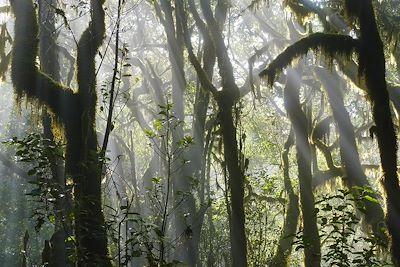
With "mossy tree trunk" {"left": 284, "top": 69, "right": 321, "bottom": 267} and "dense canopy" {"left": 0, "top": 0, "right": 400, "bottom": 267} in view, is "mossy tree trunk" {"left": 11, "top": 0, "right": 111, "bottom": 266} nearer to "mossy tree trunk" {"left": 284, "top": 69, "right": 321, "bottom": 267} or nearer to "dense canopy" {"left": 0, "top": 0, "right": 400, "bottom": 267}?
"dense canopy" {"left": 0, "top": 0, "right": 400, "bottom": 267}

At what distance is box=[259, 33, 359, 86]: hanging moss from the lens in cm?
909

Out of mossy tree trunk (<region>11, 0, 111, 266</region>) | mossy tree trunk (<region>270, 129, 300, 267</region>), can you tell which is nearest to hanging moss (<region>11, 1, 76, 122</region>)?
mossy tree trunk (<region>11, 0, 111, 266</region>)

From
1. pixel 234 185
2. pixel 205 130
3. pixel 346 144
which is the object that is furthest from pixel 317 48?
pixel 205 130

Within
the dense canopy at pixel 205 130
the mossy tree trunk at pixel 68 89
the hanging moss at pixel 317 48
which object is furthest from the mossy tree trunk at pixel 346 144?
the mossy tree trunk at pixel 68 89

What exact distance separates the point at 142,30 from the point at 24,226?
40.2 ft

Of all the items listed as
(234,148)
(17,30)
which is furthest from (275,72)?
(17,30)

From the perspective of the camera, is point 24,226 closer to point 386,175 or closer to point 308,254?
point 308,254

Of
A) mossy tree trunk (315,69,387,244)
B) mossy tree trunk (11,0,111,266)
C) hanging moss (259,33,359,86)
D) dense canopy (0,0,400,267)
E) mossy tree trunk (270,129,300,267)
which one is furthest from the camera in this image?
mossy tree trunk (315,69,387,244)

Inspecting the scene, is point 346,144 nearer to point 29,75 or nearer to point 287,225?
point 287,225

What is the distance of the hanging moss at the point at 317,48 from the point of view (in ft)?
29.8

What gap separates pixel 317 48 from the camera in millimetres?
9477

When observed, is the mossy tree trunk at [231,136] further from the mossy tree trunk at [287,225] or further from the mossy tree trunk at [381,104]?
the mossy tree trunk at [287,225]

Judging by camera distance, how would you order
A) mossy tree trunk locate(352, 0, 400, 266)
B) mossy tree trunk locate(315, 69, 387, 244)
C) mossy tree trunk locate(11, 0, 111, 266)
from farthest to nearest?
mossy tree trunk locate(315, 69, 387, 244), mossy tree trunk locate(352, 0, 400, 266), mossy tree trunk locate(11, 0, 111, 266)

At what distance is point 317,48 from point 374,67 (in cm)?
120
